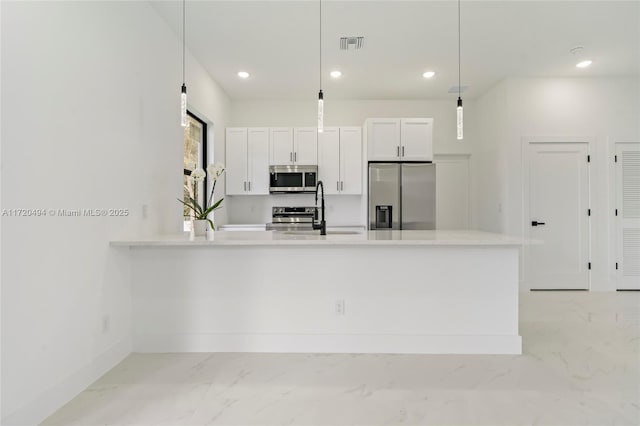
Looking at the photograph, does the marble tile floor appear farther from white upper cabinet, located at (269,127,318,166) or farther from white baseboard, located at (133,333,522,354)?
white upper cabinet, located at (269,127,318,166)

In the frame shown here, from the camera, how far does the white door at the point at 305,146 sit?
16.2 feet

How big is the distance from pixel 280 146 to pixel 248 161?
520 millimetres

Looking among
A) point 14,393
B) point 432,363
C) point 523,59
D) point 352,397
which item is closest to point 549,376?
point 432,363

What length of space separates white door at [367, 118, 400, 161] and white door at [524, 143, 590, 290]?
5.79 feet

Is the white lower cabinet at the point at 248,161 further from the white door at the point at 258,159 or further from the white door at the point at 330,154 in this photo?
the white door at the point at 330,154

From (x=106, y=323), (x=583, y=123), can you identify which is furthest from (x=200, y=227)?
(x=583, y=123)

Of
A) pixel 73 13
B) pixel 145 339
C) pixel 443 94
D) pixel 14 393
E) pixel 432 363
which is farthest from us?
pixel 443 94

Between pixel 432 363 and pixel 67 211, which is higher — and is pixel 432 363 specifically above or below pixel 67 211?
below

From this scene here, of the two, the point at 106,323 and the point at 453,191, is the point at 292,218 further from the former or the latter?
the point at 106,323

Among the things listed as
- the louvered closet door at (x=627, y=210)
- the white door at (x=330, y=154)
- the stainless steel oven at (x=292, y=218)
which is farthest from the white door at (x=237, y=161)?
the louvered closet door at (x=627, y=210)

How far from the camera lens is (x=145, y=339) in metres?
2.58

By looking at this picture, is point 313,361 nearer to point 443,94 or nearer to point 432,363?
point 432,363

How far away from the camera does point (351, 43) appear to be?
11.3 ft

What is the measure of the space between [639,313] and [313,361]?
363 centimetres
